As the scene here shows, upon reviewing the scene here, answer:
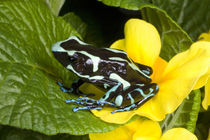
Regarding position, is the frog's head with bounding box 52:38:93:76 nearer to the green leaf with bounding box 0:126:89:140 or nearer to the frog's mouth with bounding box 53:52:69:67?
the frog's mouth with bounding box 53:52:69:67

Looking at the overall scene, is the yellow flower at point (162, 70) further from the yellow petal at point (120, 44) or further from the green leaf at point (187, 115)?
the green leaf at point (187, 115)

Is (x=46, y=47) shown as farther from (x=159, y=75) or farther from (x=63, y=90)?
(x=159, y=75)

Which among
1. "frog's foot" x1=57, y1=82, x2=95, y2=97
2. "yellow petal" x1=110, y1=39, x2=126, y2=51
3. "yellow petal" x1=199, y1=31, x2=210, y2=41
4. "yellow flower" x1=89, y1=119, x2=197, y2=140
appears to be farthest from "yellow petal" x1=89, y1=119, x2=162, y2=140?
"yellow petal" x1=199, y1=31, x2=210, y2=41

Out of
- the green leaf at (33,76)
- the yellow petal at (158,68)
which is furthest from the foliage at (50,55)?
the yellow petal at (158,68)

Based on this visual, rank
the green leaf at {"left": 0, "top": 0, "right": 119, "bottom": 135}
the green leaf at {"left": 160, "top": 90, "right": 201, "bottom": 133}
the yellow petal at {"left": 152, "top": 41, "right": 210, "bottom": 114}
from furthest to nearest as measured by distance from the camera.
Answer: the green leaf at {"left": 160, "top": 90, "right": 201, "bottom": 133} → the yellow petal at {"left": 152, "top": 41, "right": 210, "bottom": 114} → the green leaf at {"left": 0, "top": 0, "right": 119, "bottom": 135}

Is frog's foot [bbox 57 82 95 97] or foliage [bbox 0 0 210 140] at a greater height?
foliage [bbox 0 0 210 140]
